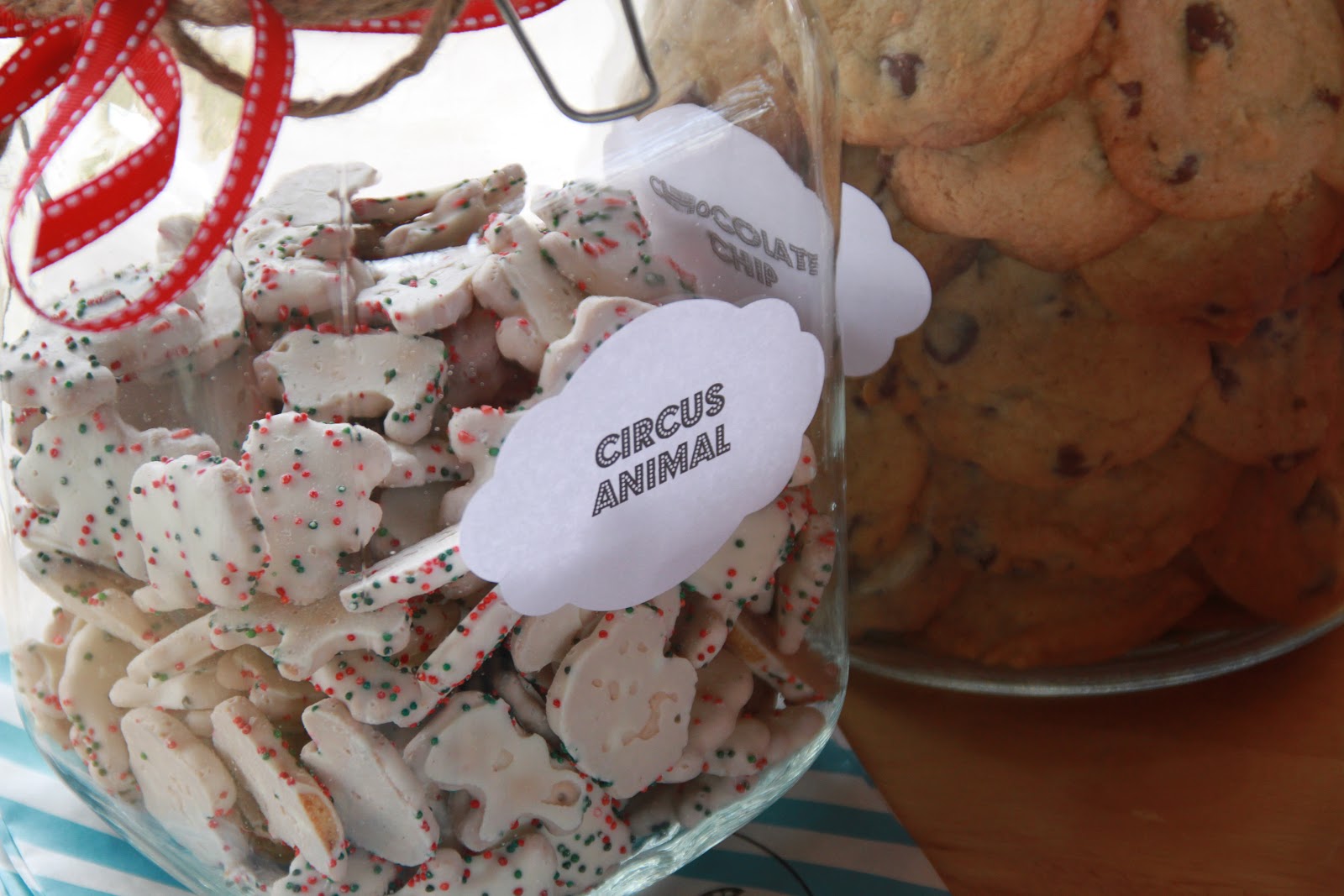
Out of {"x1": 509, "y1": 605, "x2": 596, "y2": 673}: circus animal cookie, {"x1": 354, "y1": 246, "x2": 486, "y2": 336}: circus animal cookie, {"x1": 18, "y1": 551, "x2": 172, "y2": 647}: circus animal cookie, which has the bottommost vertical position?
{"x1": 509, "y1": 605, "x2": 596, "y2": 673}: circus animal cookie

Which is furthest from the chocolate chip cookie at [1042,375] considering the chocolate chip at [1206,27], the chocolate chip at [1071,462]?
the chocolate chip at [1206,27]

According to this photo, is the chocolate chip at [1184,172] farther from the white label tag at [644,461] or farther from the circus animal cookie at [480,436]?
the circus animal cookie at [480,436]

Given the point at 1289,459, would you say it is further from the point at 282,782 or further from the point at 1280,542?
the point at 282,782

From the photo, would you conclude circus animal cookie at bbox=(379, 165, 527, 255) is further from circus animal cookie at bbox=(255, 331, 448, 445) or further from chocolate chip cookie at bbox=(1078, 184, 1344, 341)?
chocolate chip cookie at bbox=(1078, 184, 1344, 341)

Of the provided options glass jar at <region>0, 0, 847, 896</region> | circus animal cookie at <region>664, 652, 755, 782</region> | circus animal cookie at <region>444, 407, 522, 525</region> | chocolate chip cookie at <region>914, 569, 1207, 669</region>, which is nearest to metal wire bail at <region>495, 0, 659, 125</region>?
glass jar at <region>0, 0, 847, 896</region>

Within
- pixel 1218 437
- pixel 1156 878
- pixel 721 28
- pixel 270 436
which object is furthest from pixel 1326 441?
pixel 270 436

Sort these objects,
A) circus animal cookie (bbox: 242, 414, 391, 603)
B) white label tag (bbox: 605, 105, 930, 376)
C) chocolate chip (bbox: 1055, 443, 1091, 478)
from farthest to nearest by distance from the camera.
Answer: chocolate chip (bbox: 1055, 443, 1091, 478)
white label tag (bbox: 605, 105, 930, 376)
circus animal cookie (bbox: 242, 414, 391, 603)
